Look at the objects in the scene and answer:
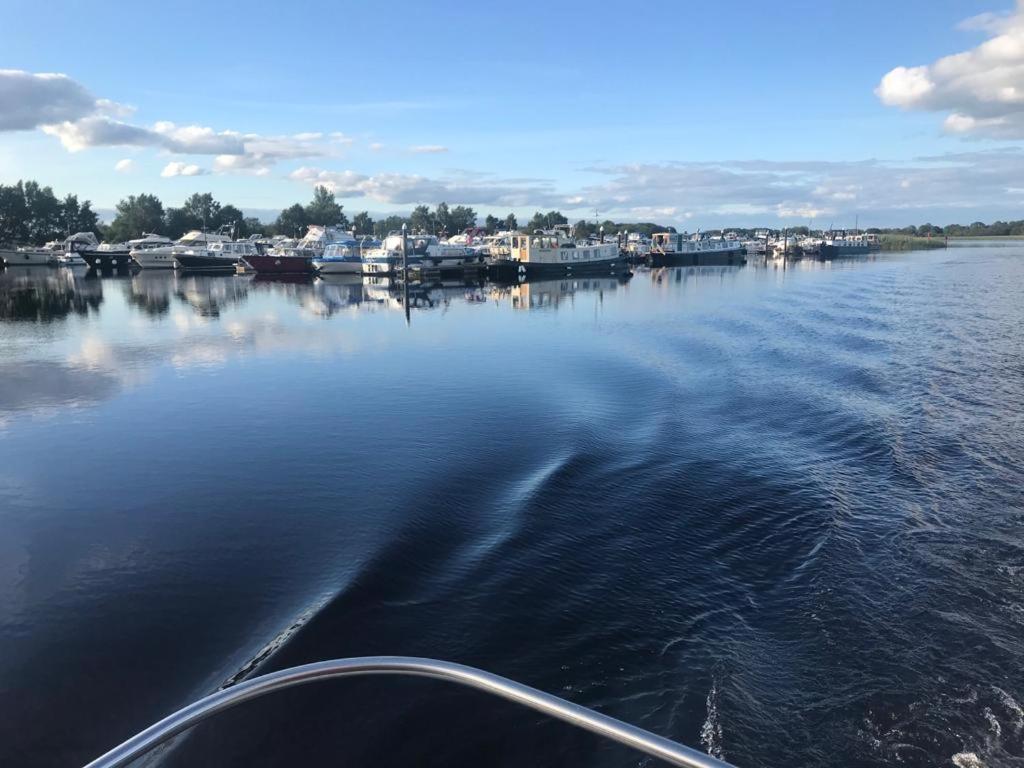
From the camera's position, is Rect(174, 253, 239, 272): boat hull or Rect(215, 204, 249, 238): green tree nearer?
Rect(174, 253, 239, 272): boat hull

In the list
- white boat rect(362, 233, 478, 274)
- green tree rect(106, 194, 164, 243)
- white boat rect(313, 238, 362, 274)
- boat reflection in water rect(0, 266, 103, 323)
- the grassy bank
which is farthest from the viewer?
the grassy bank

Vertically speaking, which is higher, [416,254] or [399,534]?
[416,254]

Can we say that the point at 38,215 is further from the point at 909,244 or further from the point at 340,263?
the point at 909,244

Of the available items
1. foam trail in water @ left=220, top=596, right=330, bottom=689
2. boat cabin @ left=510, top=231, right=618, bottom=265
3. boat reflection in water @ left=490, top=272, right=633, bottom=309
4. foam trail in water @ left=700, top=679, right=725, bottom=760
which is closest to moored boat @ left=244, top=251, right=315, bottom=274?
boat cabin @ left=510, top=231, right=618, bottom=265

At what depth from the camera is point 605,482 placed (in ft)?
36.1

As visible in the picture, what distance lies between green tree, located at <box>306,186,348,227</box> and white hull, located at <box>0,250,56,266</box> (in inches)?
2380

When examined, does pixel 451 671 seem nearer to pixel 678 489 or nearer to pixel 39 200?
pixel 678 489

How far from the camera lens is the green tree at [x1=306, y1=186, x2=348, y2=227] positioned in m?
150

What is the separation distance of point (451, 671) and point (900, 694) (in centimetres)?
536

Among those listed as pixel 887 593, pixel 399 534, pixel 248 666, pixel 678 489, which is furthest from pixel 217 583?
pixel 887 593

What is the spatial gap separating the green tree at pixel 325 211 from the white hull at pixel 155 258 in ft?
219

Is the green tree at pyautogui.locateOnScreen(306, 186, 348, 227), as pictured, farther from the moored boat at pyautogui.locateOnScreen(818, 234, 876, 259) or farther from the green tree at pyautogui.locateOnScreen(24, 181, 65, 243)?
the moored boat at pyautogui.locateOnScreen(818, 234, 876, 259)

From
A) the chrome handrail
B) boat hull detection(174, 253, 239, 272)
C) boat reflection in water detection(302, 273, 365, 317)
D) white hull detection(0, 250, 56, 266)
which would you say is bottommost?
the chrome handrail

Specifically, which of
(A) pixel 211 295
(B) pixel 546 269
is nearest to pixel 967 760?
(A) pixel 211 295
